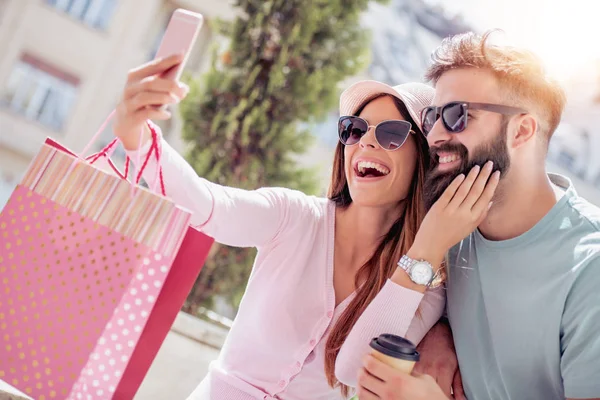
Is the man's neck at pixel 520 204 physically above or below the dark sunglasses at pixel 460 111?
below

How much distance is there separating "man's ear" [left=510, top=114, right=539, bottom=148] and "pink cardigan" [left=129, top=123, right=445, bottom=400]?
562mm

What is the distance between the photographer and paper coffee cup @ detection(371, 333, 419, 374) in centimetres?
134

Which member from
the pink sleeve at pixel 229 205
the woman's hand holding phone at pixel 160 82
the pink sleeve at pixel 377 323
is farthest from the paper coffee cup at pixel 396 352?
the woman's hand holding phone at pixel 160 82

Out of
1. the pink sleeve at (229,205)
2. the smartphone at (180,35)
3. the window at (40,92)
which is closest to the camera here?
the smartphone at (180,35)

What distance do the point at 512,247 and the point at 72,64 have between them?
12.4 metres

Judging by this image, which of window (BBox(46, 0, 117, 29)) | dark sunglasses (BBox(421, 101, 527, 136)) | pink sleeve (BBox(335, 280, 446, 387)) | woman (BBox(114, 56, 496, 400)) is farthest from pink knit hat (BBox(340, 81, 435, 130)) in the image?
window (BBox(46, 0, 117, 29))

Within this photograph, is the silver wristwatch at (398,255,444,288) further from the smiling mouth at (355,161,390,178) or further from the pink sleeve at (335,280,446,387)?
the smiling mouth at (355,161,390,178)

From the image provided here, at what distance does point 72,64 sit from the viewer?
488 inches

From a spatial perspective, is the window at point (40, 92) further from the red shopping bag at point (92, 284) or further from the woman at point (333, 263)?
the red shopping bag at point (92, 284)

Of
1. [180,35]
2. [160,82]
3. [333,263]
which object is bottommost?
[333,263]

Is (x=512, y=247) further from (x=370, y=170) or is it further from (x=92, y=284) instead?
(x=92, y=284)

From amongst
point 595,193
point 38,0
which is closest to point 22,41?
point 38,0

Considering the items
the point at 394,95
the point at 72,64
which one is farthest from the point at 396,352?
the point at 72,64

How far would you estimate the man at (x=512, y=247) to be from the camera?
5.08ft
